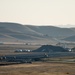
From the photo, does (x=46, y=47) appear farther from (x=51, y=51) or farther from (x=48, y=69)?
(x=48, y=69)

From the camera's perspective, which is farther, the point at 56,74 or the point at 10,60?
the point at 10,60

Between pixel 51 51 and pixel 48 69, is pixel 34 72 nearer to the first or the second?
pixel 48 69

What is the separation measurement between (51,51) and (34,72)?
4535 cm

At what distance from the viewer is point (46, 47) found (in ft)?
355

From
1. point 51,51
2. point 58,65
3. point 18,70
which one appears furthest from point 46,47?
point 18,70

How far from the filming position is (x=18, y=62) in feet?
244

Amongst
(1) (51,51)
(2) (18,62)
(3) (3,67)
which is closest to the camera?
(3) (3,67)

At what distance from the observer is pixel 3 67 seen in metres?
65.2

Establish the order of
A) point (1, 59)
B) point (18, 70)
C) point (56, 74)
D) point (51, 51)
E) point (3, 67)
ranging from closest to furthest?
point (56, 74)
point (18, 70)
point (3, 67)
point (1, 59)
point (51, 51)

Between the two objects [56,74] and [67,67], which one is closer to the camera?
[56,74]

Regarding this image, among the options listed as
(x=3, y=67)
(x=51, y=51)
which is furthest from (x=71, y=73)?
(x=51, y=51)

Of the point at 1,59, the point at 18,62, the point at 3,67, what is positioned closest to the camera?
the point at 3,67

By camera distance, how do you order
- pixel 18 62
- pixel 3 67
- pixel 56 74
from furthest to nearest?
pixel 18 62 → pixel 3 67 → pixel 56 74

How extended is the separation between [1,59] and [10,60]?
2.30 m
